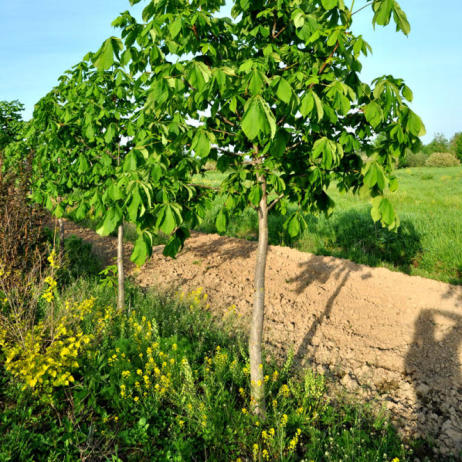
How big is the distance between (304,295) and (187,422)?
3402 mm

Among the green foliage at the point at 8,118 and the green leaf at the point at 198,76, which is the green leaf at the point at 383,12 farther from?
the green foliage at the point at 8,118

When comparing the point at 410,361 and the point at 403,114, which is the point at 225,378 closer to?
the point at 410,361

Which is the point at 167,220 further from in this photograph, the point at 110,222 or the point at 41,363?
the point at 41,363

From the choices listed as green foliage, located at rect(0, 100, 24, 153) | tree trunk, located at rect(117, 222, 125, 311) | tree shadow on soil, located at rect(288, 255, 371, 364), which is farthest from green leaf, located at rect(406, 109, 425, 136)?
green foliage, located at rect(0, 100, 24, 153)

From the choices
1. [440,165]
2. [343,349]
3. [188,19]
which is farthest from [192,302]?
[440,165]

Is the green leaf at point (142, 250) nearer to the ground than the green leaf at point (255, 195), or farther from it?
nearer to the ground

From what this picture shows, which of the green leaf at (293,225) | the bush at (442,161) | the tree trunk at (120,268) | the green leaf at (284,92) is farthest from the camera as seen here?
the bush at (442,161)

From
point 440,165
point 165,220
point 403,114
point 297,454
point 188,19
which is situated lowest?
point 297,454

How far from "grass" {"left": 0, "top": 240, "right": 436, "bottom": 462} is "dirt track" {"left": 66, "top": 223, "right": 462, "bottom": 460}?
586 millimetres

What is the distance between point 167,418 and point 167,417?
28mm

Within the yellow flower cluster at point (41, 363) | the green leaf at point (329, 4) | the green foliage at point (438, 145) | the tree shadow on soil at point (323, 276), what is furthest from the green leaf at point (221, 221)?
the green foliage at point (438, 145)

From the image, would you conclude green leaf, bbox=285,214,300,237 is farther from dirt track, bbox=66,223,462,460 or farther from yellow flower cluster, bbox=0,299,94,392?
dirt track, bbox=66,223,462,460

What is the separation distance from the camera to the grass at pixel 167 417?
2.46 meters

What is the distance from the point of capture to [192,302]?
529 cm
